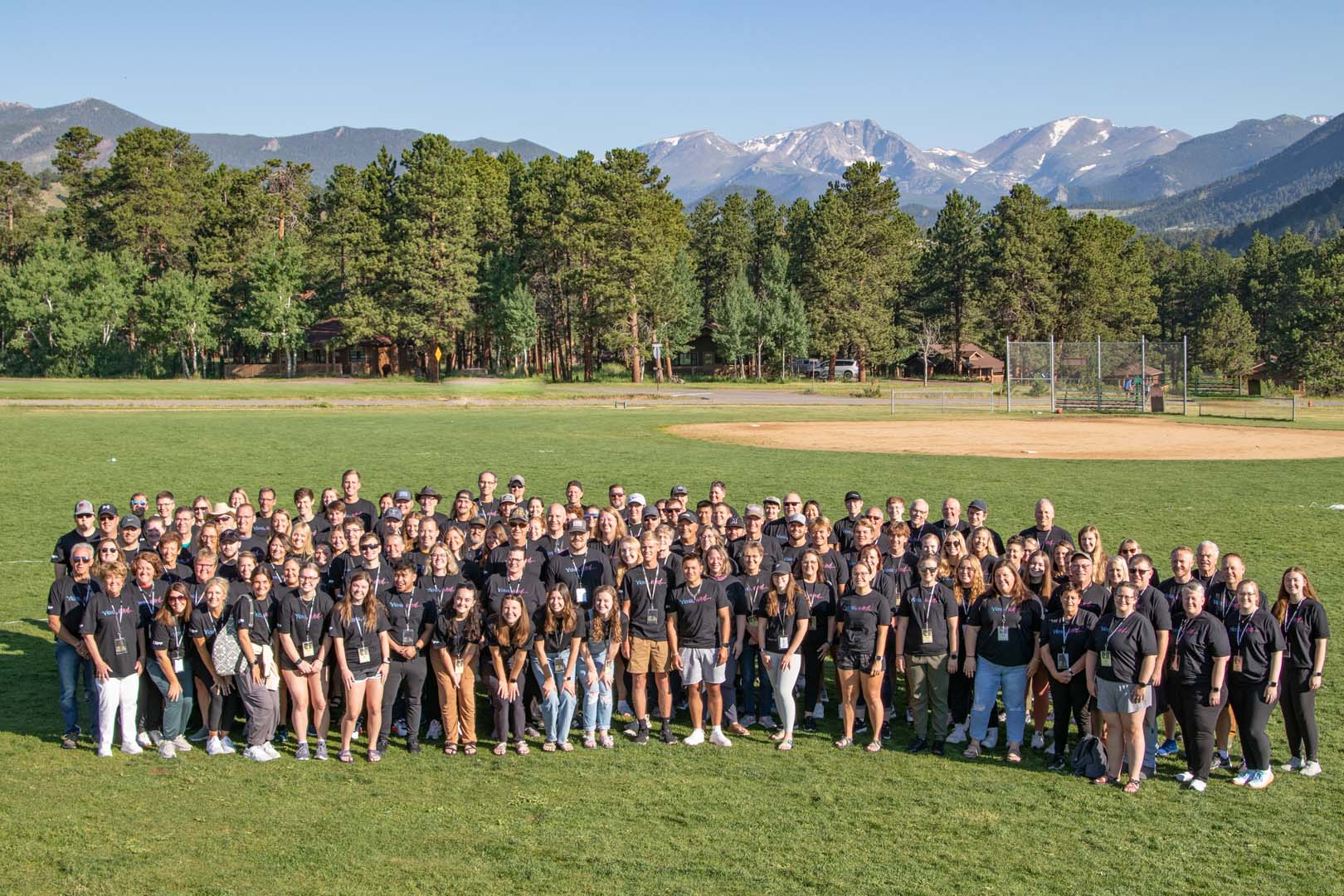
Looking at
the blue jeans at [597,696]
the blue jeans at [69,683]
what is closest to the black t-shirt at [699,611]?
the blue jeans at [597,696]

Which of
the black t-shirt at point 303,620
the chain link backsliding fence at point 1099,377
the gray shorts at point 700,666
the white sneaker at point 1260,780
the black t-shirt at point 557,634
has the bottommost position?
the white sneaker at point 1260,780

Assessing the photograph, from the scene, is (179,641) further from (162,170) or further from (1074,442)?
(162,170)

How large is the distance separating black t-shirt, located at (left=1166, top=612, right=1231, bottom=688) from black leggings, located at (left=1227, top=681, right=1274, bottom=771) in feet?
1.04

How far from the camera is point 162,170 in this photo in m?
83.0

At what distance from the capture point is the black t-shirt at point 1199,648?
772 cm

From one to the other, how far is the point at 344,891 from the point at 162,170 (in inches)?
3451

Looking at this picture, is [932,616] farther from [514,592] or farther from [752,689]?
[514,592]

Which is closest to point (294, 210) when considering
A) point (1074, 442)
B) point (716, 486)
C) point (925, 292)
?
point (925, 292)

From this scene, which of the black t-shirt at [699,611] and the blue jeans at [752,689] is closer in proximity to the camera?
the black t-shirt at [699,611]

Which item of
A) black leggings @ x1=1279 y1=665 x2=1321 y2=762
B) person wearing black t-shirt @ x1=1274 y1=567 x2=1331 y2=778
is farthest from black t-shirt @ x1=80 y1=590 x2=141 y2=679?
black leggings @ x1=1279 y1=665 x2=1321 y2=762

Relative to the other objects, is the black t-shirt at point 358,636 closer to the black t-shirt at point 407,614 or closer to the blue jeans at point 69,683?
the black t-shirt at point 407,614

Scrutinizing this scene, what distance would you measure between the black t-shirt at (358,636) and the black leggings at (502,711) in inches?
33.3

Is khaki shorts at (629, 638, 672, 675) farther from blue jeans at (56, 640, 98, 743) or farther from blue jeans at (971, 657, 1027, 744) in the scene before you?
blue jeans at (56, 640, 98, 743)

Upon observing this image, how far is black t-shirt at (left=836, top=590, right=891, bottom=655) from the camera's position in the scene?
855 centimetres
